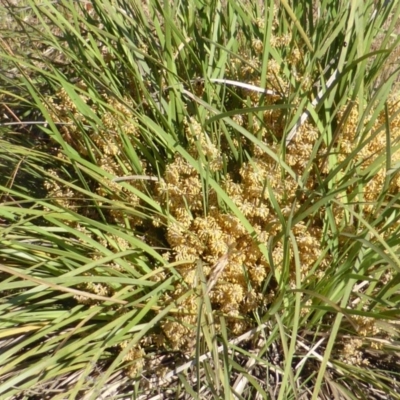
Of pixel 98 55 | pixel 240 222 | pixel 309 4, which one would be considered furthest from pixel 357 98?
pixel 98 55

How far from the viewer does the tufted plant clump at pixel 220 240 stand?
168 cm

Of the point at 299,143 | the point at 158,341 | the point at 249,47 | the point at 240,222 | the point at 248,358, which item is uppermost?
the point at 249,47

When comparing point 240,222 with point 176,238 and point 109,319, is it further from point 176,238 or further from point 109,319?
point 109,319

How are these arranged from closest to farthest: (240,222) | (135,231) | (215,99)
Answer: (240,222), (135,231), (215,99)

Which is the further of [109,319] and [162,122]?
[162,122]

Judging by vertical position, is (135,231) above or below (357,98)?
below

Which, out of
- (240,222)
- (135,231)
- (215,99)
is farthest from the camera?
(215,99)

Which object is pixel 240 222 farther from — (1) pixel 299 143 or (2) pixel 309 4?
(2) pixel 309 4

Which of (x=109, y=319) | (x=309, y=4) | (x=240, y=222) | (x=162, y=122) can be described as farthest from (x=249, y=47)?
(x=109, y=319)

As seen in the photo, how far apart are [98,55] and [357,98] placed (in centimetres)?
84

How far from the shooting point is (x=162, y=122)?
77.6 inches

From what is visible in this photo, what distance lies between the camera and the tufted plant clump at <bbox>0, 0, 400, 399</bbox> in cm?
168

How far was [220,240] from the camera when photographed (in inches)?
69.4

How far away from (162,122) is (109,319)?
2.05ft
